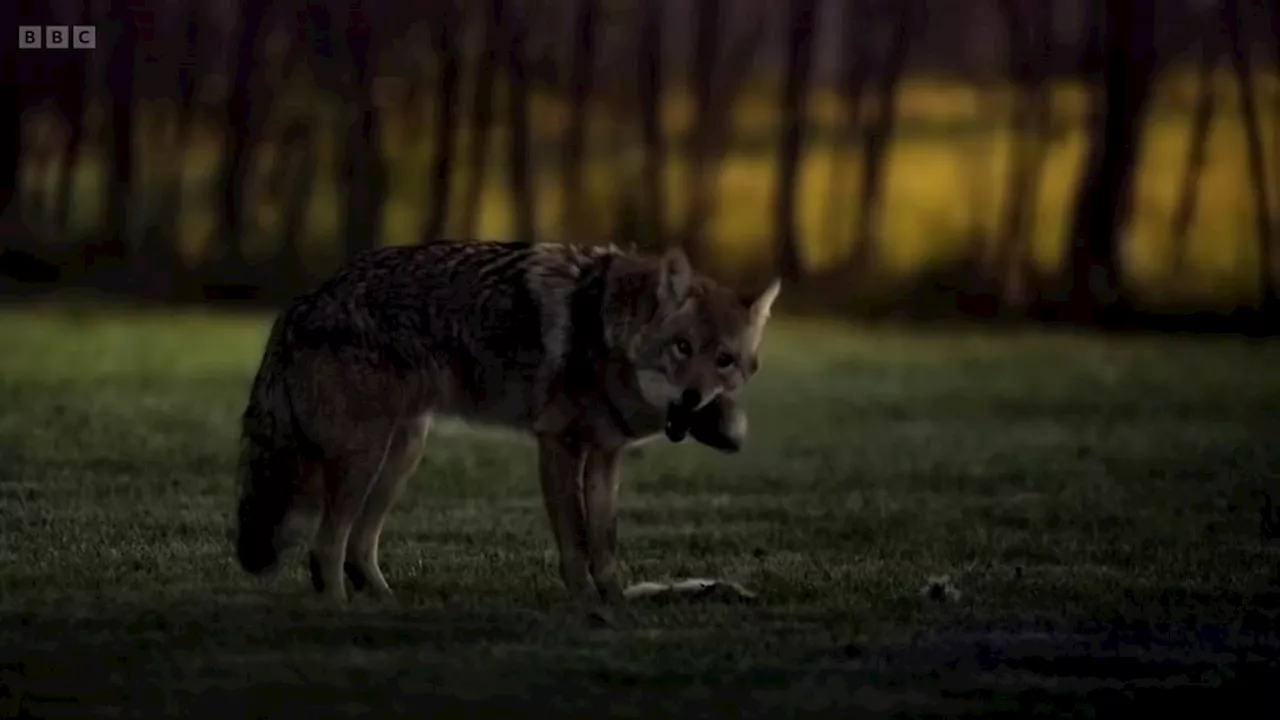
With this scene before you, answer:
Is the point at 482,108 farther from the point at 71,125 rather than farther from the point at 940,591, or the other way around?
the point at 940,591

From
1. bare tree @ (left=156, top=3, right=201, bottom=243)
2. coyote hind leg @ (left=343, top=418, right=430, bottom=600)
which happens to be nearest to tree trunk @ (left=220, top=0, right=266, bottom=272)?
bare tree @ (left=156, top=3, right=201, bottom=243)

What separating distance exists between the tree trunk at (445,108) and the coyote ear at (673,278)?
35.7 feet

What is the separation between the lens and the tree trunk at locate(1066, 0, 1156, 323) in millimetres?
19734

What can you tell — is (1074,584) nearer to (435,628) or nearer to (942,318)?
(435,628)

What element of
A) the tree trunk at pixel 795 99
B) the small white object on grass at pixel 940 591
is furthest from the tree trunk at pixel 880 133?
the small white object on grass at pixel 940 591

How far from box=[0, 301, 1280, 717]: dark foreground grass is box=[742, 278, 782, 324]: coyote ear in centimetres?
91

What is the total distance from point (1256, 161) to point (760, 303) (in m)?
11.3

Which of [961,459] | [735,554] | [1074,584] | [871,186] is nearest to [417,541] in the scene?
[735,554]

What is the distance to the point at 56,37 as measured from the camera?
1912 cm

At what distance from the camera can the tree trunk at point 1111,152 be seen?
Result: 19734 millimetres

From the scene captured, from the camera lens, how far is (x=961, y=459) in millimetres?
13648

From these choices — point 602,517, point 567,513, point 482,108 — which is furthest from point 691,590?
point 482,108

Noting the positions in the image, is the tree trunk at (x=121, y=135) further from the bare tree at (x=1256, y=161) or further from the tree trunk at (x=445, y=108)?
the bare tree at (x=1256, y=161)

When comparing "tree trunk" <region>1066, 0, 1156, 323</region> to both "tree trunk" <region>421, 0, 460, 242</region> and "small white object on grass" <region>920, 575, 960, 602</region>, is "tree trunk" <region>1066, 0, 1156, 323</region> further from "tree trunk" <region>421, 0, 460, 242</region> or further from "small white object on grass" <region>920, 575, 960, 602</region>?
"small white object on grass" <region>920, 575, 960, 602</region>
